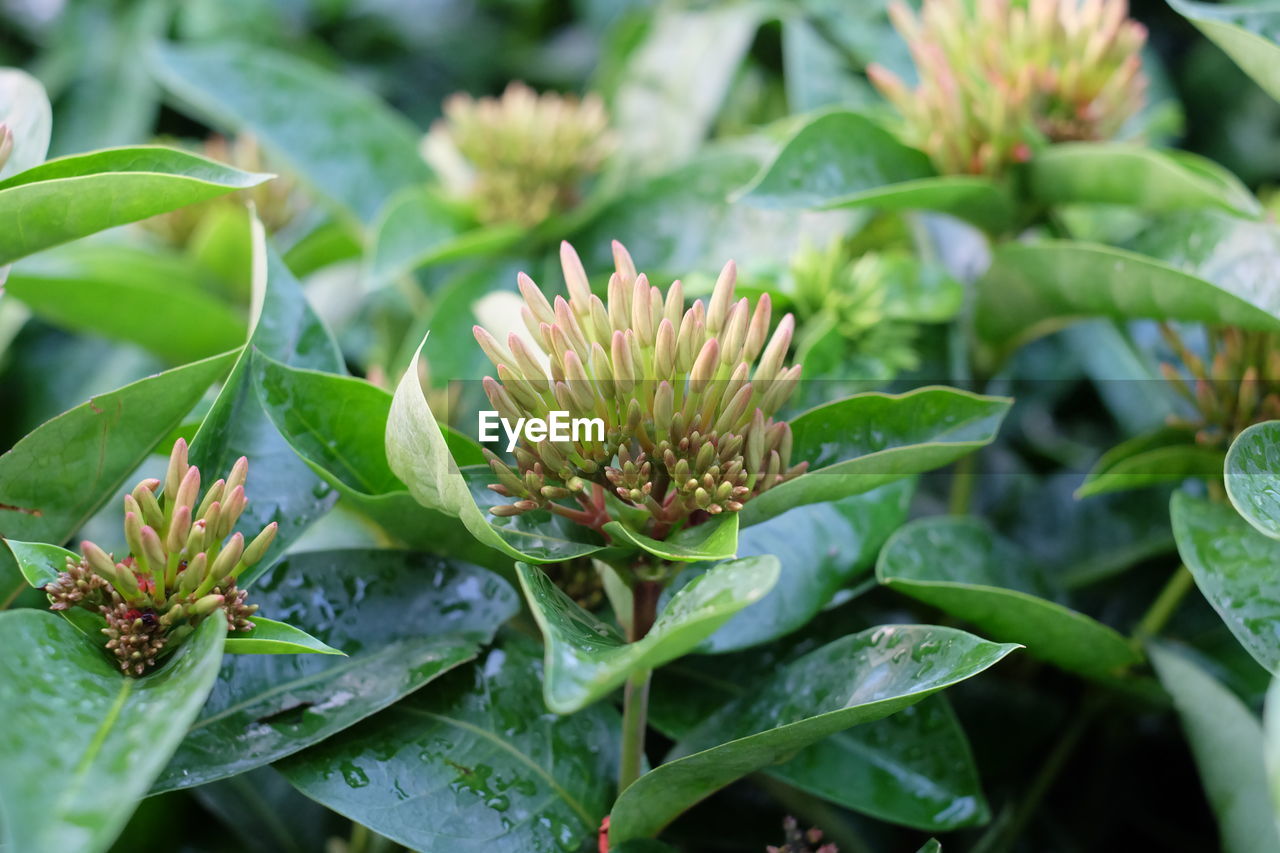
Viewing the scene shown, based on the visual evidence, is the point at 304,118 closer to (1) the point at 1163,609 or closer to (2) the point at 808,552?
(2) the point at 808,552

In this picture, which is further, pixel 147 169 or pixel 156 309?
pixel 156 309

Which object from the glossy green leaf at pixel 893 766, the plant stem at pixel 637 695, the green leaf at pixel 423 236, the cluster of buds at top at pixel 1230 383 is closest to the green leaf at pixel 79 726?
the plant stem at pixel 637 695

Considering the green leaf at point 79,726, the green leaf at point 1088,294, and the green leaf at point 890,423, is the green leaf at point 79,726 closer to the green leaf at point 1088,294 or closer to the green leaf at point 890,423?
the green leaf at point 890,423

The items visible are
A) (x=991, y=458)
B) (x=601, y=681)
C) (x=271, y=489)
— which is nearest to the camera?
(x=601, y=681)

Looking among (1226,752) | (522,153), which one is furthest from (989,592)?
(522,153)

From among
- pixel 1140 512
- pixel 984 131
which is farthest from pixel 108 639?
pixel 1140 512

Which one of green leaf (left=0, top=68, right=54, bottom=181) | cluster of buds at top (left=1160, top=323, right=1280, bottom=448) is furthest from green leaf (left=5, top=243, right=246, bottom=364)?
cluster of buds at top (left=1160, top=323, right=1280, bottom=448)

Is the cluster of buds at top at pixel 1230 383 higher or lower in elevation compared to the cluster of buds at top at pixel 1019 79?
lower

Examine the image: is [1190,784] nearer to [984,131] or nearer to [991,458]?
[991,458]

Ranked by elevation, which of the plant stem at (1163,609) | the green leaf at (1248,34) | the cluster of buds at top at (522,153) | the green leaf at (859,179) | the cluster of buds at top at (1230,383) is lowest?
the plant stem at (1163,609)
